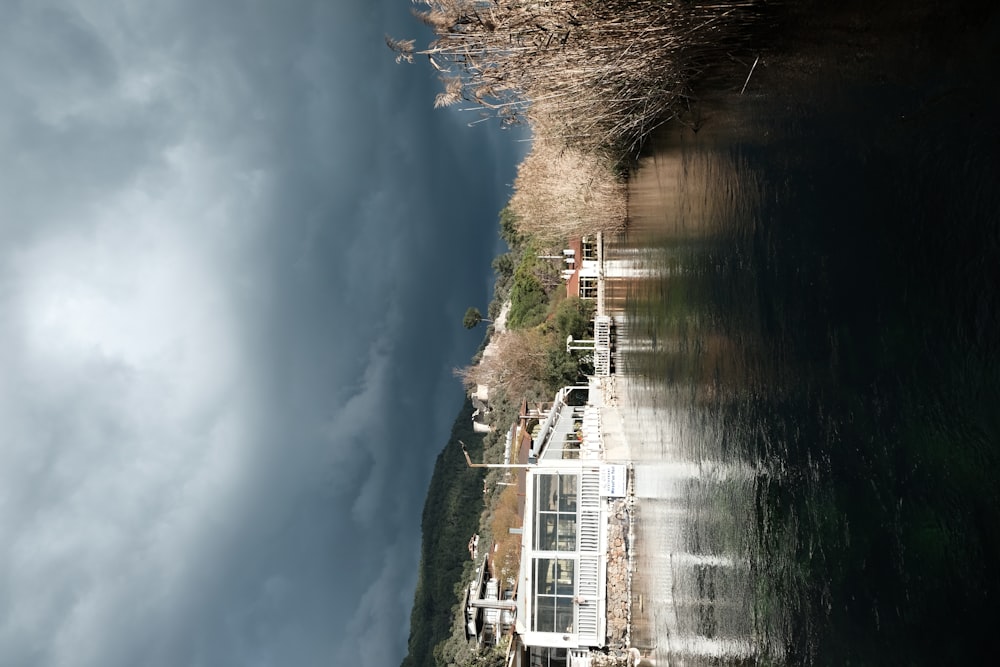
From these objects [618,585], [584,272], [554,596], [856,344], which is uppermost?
[584,272]

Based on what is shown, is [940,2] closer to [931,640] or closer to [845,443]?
[845,443]

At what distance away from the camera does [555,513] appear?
20219mm

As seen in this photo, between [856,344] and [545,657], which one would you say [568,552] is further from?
[856,344]

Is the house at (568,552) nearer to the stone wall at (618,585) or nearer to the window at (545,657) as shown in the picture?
the stone wall at (618,585)

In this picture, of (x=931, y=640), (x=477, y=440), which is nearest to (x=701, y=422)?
(x=931, y=640)

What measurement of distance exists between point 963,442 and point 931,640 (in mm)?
1420

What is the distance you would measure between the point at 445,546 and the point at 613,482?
51.0 m

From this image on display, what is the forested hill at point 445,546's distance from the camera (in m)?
64.7

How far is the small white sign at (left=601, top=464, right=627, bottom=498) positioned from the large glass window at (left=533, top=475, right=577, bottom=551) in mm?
837

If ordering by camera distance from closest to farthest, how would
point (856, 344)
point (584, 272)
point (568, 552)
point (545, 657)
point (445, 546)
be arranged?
point (856, 344) < point (568, 552) < point (545, 657) < point (584, 272) < point (445, 546)

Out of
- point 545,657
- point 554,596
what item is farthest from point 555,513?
point 545,657

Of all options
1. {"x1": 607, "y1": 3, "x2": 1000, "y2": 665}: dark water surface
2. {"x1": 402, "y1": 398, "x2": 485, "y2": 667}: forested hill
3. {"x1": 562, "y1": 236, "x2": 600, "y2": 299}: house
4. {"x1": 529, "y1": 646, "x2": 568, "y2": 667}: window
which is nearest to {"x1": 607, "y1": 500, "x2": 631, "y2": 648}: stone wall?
A: {"x1": 529, "y1": 646, "x2": 568, "y2": 667}: window

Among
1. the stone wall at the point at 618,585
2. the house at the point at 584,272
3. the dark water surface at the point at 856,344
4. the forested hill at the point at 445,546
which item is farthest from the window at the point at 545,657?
Result: the forested hill at the point at 445,546

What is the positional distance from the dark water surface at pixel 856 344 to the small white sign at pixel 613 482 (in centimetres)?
867
